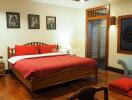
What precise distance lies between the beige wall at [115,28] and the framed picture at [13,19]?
130 inches

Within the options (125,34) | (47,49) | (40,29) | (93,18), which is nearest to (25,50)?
(47,49)

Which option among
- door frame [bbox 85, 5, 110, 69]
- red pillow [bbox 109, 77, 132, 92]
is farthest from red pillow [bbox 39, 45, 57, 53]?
red pillow [bbox 109, 77, 132, 92]

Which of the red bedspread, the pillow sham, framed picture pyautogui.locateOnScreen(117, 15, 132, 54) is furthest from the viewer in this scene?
the pillow sham

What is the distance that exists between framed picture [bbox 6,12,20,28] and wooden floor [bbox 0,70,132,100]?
5.83 ft

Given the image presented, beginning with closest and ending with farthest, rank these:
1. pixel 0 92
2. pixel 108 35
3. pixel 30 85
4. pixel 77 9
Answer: pixel 30 85
pixel 0 92
pixel 108 35
pixel 77 9

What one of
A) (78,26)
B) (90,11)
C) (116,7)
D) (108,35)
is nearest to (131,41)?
(108,35)

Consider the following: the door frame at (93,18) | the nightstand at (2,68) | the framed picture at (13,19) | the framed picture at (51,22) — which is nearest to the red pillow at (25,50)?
the nightstand at (2,68)

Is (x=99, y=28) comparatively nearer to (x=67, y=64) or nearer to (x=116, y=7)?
(x=116, y=7)

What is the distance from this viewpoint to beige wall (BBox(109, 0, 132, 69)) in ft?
15.6

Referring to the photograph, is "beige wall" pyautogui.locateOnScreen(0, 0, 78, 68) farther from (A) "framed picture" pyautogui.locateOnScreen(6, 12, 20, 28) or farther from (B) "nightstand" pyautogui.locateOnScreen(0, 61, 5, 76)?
(B) "nightstand" pyautogui.locateOnScreen(0, 61, 5, 76)

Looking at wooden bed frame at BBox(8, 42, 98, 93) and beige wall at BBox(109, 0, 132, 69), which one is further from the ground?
beige wall at BBox(109, 0, 132, 69)

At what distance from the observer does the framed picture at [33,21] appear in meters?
5.39

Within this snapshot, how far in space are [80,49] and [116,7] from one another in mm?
2466

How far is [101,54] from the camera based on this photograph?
6270 millimetres
